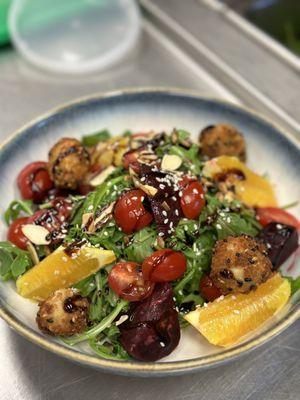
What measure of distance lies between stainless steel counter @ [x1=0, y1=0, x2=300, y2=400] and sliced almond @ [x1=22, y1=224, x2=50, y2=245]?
36cm

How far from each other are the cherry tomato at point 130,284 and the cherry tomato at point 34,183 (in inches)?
20.2

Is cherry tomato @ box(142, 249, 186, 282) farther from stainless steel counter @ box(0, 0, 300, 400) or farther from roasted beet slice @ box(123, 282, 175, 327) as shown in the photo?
stainless steel counter @ box(0, 0, 300, 400)

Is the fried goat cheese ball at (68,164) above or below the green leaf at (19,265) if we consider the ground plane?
above

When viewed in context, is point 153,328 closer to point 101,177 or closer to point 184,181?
point 184,181

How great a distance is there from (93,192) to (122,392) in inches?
25.5

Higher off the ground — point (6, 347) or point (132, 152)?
point (132, 152)

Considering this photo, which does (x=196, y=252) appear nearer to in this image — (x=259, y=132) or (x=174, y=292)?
(x=174, y=292)

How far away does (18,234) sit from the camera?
1708mm

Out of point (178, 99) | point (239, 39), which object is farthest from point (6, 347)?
point (239, 39)

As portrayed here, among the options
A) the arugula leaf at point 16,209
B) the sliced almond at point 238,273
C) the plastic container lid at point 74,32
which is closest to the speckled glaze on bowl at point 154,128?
the arugula leaf at point 16,209

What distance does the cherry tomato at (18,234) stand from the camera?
1.69m

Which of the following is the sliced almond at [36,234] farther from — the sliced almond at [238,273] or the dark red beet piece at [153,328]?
the sliced almond at [238,273]

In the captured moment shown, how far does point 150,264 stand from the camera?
1482 millimetres

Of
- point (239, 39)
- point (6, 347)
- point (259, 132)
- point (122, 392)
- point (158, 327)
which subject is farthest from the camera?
point (239, 39)
